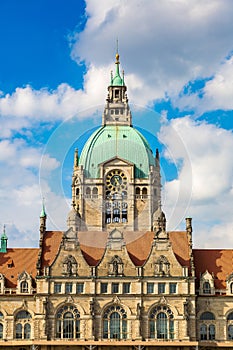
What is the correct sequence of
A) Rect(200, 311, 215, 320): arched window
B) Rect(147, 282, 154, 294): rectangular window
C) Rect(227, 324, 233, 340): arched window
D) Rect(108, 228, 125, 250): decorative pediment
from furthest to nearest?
Rect(108, 228, 125, 250): decorative pediment → Rect(200, 311, 215, 320): arched window → Rect(147, 282, 154, 294): rectangular window → Rect(227, 324, 233, 340): arched window

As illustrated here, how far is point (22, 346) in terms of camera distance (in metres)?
82.4

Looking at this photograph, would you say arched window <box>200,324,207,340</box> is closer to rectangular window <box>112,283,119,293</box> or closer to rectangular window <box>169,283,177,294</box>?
rectangular window <box>169,283,177,294</box>

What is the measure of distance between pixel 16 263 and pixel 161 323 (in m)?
20.0

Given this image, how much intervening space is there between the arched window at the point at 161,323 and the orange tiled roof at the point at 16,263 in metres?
15.9

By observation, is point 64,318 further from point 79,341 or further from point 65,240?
point 65,240

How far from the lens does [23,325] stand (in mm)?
84000

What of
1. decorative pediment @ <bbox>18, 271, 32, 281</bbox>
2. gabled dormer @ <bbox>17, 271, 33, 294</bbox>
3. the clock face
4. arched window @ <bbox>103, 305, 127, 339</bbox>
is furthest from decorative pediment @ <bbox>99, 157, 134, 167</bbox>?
arched window @ <bbox>103, 305, 127, 339</bbox>

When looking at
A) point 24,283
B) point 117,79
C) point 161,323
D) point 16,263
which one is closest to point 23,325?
point 24,283

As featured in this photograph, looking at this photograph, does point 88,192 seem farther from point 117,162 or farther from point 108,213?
point 117,162

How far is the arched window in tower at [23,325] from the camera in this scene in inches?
3292

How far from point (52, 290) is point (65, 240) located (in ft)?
20.6

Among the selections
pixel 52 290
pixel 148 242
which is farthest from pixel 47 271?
pixel 148 242

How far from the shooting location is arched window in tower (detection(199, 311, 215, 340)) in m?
83.5

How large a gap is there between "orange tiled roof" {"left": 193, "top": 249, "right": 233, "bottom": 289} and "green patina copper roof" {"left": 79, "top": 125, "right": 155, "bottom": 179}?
18.9m
